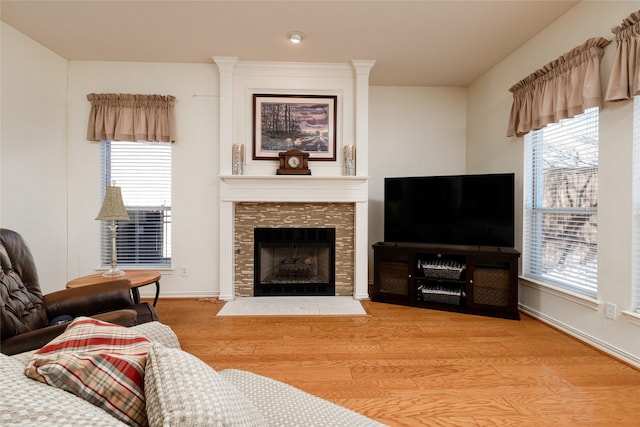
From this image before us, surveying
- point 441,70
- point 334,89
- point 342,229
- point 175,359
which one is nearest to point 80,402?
point 175,359

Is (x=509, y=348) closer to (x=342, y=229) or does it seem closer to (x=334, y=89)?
(x=342, y=229)

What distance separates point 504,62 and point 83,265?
212 inches

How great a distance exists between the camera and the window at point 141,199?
3643 millimetres

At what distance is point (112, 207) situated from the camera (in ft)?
9.21

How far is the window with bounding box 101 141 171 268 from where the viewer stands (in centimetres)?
364

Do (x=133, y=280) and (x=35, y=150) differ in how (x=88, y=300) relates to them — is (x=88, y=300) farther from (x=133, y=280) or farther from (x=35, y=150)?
(x=35, y=150)

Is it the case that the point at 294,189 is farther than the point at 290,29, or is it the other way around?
the point at 294,189

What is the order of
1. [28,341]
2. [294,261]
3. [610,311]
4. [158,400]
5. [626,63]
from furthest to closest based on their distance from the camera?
1. [294,261]
2. [610,311]
3. [626,63]
4. [28,341]
5. [158,400]

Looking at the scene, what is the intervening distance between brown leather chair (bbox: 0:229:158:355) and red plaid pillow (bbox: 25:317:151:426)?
87 centimetres

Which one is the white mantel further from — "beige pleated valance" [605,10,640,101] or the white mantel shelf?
"beige pleated valance" [605,10,640,101]

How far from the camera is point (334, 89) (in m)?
3.65

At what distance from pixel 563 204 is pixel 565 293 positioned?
2.53 ft

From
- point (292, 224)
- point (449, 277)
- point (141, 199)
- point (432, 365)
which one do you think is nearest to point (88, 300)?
point (141, 199)

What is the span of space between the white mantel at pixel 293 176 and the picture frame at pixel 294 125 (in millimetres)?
98
